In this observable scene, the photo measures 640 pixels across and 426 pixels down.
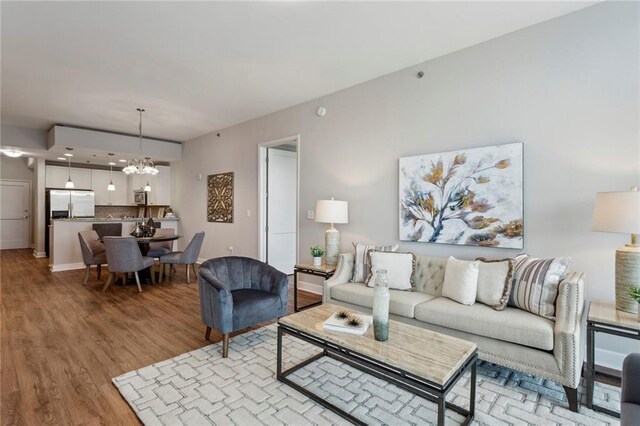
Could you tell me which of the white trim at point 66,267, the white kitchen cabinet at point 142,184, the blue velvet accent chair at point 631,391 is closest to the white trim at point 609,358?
the blue velvet accent chair at point 631,391

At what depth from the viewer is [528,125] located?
283cm

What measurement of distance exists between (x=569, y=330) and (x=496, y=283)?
584 millimetres

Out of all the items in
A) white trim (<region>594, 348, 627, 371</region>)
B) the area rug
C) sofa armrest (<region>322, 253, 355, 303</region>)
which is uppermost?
sofa armrest (<region>322, 253, 355, 303</region>)

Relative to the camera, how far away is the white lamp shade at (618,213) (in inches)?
80.0

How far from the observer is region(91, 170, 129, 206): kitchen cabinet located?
9.16 metres

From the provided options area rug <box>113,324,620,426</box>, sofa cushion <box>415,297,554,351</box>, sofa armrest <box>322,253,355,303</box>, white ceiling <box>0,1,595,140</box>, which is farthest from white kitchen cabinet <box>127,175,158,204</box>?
sofa cushion <box>415,297,554,351</box>

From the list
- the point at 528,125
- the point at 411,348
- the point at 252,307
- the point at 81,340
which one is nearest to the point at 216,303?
the point at 252,307

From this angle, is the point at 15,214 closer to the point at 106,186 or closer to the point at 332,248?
the point at 106,186

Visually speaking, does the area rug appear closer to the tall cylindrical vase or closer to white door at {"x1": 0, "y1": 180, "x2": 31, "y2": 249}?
the tall cylindrical vase

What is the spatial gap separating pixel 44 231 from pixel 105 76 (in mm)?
6469

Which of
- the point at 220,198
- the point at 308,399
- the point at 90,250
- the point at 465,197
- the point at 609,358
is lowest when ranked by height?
the point at 308,399

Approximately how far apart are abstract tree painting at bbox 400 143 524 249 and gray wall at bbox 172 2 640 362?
96 millimetres

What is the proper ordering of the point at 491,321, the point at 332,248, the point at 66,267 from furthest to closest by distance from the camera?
the point at 66,267 < the point at 332,248 < the point at 491,321

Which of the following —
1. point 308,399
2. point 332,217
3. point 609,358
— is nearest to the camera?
point 308,399
